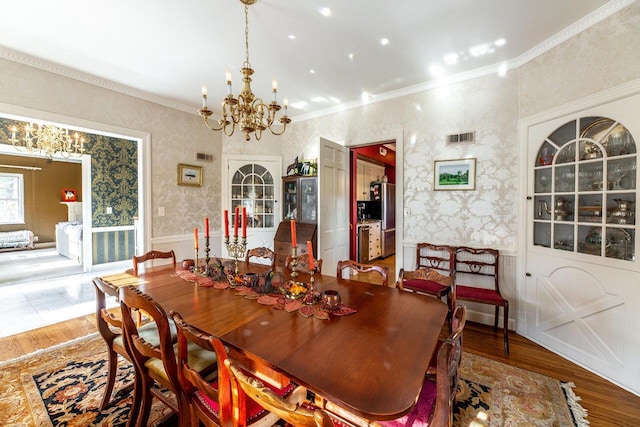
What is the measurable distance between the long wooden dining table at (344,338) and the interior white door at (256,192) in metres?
2.69

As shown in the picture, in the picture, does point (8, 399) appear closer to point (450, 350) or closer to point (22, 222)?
point (450, 350)

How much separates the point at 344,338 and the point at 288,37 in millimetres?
2481

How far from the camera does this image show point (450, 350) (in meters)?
0.98

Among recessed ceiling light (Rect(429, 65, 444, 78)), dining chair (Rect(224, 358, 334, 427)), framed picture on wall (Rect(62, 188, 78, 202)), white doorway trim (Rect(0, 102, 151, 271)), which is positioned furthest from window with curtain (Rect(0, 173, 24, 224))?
recessed ceiling light (Rect(429, 65, 444, 78))

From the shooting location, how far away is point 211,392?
103cm

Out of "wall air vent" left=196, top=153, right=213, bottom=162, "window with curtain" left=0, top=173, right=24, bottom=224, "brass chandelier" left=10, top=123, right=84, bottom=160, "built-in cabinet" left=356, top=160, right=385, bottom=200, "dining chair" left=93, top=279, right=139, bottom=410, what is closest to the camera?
"dining chair" left=93, top=279, right=139, bottom=410

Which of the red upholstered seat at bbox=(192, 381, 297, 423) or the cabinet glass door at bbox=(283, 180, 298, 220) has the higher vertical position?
the cabinet glass door at bbox=(283, 180, 298, 220)

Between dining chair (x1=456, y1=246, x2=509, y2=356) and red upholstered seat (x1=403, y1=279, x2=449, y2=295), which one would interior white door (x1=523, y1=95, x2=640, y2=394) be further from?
red upholstered seat (x1=403, y1=279, x2=449, y2=295)

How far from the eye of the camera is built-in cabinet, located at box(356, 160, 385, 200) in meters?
6.09

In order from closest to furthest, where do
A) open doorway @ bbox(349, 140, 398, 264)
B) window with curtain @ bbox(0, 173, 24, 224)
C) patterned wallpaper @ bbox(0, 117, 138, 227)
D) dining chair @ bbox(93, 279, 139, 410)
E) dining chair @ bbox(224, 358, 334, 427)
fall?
dining chair @ bbox(224, 358, 334, 427) < dining chair @ bbox(93, 279, 139, 410) < patterned wallpaper @ bbox(0, 117, 138, 227) < open doorway @ bbox(349, 140, 398, 264) < window with curtain @ bbox(0, 173, 24, 224)

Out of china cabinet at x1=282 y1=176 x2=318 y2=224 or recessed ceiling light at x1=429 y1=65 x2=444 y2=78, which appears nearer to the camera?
recessed ceiling light at x1=429 y1=65 x2=444 y2=78

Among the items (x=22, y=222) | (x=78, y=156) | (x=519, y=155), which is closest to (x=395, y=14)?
(x=519, y=155)

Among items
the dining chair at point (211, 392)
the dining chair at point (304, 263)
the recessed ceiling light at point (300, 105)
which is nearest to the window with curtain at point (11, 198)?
the recessed ceiling light at point (300, 105)

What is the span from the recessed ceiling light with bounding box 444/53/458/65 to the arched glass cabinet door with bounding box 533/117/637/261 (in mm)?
1178
